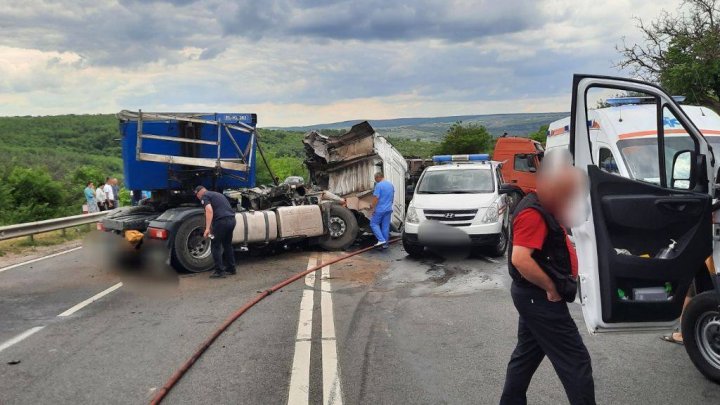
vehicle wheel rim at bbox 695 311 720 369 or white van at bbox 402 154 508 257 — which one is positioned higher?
white van at bbox 402 154 508 257

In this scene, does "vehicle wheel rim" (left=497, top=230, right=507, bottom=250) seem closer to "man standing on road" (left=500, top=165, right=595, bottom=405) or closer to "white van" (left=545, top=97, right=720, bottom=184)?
"white van" (left=545, top=97, right=720, bottom=184)

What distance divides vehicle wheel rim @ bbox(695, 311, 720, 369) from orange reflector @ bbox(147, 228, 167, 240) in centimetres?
762

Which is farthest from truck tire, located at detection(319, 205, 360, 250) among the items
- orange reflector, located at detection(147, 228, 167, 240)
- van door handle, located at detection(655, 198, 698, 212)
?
van door handle, located at detection(655, 198, 698, 212)

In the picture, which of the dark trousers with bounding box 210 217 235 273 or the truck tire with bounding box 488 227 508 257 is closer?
the dark trousers with bounding box 210 217 235 273

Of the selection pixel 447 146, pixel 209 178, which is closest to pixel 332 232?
pixel 209 178

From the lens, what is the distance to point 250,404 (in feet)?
14.1

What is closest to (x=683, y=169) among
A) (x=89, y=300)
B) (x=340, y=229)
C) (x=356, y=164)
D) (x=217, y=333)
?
(x=217, y=333)

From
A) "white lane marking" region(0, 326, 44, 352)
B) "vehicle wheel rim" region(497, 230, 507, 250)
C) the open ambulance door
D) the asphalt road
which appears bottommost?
"white lane marking" region(0, 326, 44, 352)

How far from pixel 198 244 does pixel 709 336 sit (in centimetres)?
773

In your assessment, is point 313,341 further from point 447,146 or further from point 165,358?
point 447,146

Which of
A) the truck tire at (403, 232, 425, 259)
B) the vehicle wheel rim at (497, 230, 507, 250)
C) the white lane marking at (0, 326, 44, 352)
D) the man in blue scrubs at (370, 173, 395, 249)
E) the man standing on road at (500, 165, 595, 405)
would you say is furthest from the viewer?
the man in blue scrubs at (370, 173, 395, 249)

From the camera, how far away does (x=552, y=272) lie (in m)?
3.31

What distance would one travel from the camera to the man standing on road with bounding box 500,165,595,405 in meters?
3.27

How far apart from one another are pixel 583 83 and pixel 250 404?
3.17 meters
